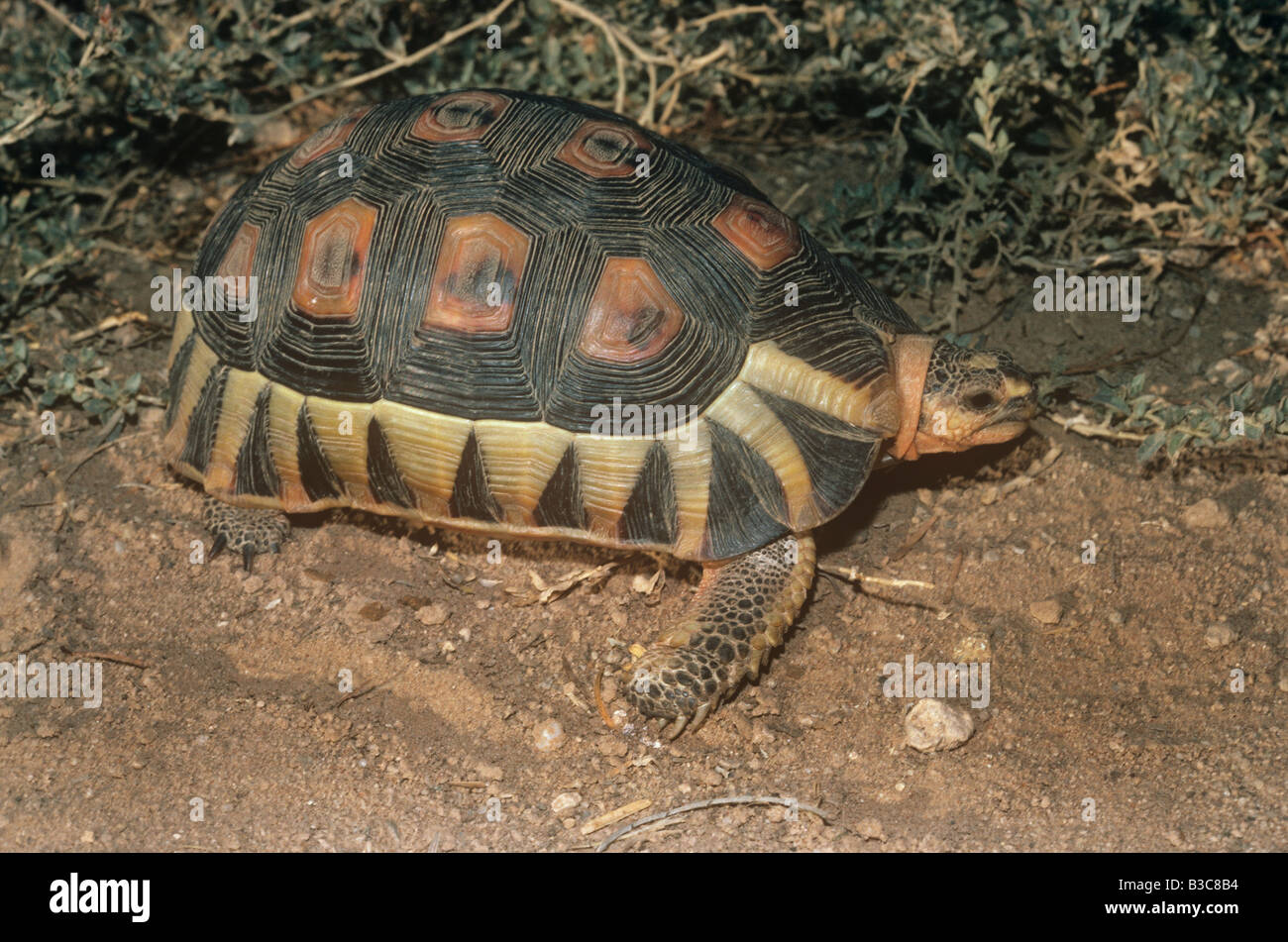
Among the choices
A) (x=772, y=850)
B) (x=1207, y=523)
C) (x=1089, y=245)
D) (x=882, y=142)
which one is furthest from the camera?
(x=882, y=142)

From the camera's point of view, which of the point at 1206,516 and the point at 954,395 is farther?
the point at 1206,516

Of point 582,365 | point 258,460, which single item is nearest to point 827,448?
point 582,365

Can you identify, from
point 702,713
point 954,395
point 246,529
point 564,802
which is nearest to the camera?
point 564,802

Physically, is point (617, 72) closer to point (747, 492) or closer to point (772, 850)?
point (747, 492)

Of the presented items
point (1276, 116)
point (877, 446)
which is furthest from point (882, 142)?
point (877, 446)

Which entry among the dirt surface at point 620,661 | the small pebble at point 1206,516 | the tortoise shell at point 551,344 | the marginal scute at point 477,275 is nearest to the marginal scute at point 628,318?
the tortoise shell at point 551,344

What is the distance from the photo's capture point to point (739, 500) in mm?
3693

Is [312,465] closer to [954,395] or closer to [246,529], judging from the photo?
[246,529]

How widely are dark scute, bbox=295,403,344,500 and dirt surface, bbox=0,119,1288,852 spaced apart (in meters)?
0.31

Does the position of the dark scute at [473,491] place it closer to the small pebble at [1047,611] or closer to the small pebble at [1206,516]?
the small pebble at [1047,611]

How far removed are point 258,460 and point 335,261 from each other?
2.48 feet

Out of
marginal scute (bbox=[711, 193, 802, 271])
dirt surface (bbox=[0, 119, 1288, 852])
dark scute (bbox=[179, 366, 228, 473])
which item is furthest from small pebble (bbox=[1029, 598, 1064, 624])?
→ dark scute (bbox=[179, 366, 228, 473])

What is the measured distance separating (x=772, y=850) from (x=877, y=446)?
1.34m

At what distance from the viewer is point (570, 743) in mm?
3578
